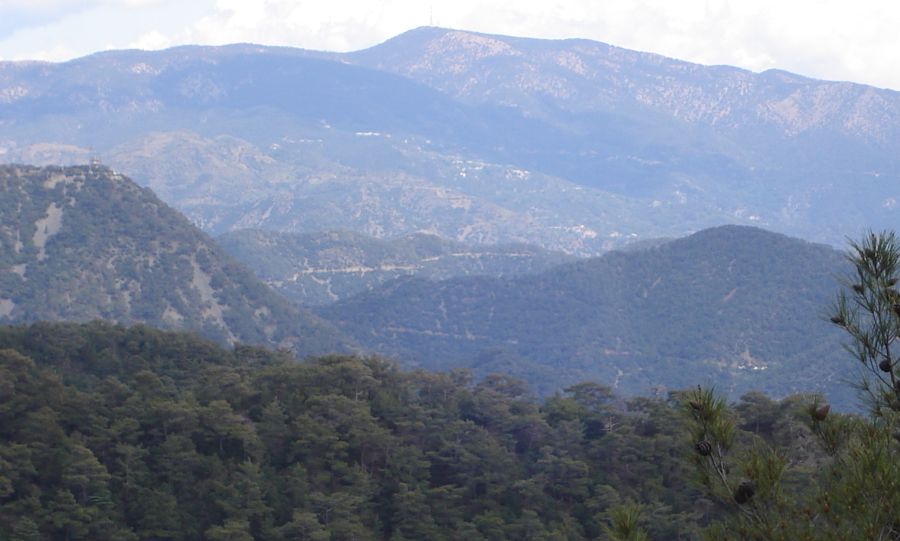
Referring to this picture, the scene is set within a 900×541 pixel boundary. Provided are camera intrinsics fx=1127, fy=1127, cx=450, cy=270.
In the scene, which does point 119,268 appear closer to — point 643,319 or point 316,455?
point 643,319

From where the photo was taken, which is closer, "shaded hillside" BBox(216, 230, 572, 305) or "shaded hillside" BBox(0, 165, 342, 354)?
"shaded hillside" BBox(0, 165, 342, 354)

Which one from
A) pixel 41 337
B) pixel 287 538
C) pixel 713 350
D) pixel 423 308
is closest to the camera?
pixel 287 538

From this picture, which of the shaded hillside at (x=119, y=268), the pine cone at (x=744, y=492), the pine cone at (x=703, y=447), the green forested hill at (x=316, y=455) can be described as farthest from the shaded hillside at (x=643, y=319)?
the pine cone at (x=744, y=492)

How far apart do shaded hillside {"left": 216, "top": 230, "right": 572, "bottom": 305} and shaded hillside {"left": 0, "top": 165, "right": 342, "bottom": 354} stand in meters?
34.6

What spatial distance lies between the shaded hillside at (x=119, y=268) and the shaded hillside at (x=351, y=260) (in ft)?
114

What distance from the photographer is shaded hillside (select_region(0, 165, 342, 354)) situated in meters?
78.1

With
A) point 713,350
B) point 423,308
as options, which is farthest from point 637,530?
point 423,308

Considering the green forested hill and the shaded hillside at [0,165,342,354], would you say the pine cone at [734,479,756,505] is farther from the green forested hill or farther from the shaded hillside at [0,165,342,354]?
the shaded hillside at [0,165,342,354]

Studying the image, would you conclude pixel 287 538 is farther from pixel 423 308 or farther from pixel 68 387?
pixel 423 308

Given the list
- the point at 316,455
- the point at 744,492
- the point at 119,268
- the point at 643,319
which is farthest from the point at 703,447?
the point at 643,319

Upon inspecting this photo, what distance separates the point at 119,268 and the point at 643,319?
4559 cm

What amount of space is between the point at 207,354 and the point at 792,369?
47756 millimetres

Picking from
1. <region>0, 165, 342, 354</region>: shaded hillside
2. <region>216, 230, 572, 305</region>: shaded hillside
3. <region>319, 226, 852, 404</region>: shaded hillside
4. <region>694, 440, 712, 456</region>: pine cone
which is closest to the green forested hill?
<region>694, 440, 712, 456</region>: pine cone

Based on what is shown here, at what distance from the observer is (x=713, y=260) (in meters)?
→ 103
